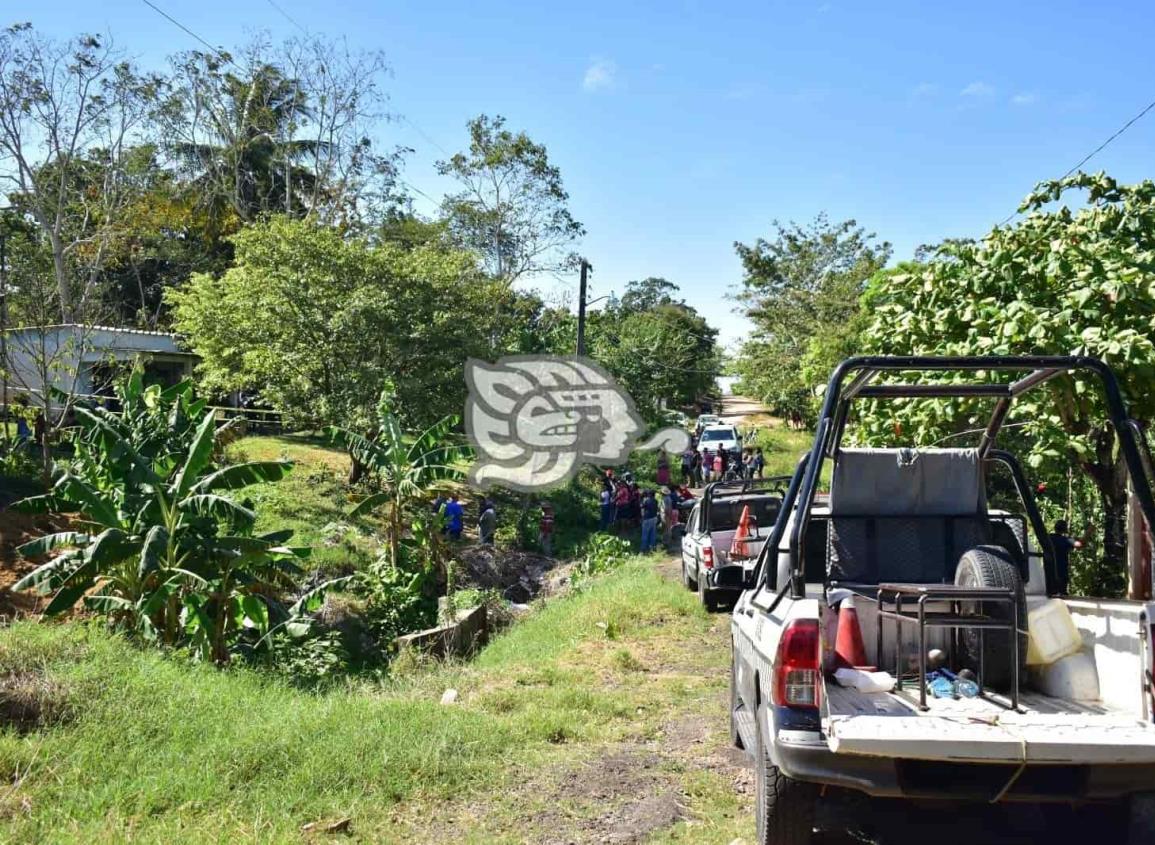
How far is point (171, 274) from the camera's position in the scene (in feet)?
138

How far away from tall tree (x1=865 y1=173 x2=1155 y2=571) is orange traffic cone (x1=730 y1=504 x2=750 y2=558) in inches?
106

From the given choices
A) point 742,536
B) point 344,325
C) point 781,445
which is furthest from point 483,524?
point 781,445

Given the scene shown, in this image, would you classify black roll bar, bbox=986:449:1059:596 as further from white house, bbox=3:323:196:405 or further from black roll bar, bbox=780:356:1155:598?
white house, bbox=3:323:196:405

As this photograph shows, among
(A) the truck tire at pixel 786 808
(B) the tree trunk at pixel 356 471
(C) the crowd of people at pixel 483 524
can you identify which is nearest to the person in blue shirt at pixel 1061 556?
(A) the truck tire at pixel 786 808

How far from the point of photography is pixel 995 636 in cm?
449

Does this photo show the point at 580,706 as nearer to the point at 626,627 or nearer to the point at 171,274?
the point at 626,627

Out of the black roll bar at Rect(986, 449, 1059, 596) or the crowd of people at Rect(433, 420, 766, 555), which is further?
the crowd of people at Rect(433, 420, 766, 555)

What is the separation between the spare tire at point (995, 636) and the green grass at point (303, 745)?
153cm

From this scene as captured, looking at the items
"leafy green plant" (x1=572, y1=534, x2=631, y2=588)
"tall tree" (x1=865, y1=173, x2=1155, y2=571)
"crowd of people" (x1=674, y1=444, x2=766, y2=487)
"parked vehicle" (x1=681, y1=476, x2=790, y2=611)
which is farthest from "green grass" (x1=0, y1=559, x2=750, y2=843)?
"crowd of people" (x1=674, y1=444, x2=766, y2=487)

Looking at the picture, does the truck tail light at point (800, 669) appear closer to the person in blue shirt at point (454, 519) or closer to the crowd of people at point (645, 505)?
the crowd of people at point (645, 505)

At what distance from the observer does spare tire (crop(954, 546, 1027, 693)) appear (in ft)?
14.7

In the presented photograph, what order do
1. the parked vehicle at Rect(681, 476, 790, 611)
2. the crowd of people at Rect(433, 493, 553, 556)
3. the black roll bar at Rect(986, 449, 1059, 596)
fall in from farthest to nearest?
the crowd of people at Rect(433, 493, 553, 556) → the parked vehicle at Rect(681, 476, 790, 611) → the black roll bar at Rect(986, 449, 1059, 596)

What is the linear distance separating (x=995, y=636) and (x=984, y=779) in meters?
0.89

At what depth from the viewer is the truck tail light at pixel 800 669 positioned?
395 centimetres
